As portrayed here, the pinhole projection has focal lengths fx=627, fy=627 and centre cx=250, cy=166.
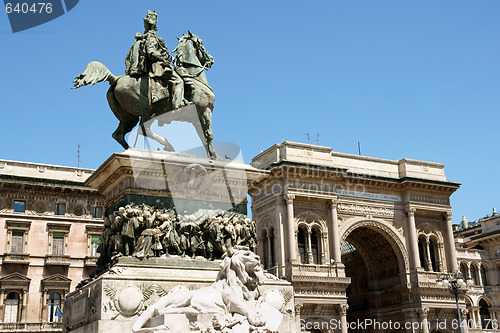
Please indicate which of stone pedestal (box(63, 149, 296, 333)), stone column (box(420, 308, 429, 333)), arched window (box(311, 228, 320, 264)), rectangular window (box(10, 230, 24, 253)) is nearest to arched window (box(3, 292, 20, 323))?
rectangular window (box(10, 230, 24, 253))

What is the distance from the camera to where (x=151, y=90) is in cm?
1100

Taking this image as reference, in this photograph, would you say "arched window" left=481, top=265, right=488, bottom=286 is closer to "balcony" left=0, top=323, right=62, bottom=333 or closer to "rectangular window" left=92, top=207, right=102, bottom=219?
"rectangular window" left=92, top=207, right=102, bottom=219

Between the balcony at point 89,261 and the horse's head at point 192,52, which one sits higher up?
the balcony at point 89,261

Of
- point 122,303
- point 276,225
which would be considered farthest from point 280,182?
point 122,303

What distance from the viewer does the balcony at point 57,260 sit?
137ft

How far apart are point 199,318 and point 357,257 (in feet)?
147

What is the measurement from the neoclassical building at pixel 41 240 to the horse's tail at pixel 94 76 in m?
33.1

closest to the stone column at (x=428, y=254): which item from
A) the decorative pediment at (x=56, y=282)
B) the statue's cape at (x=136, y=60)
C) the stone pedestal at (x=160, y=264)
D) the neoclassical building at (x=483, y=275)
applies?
the neoclassical building at (x=483, y=275)

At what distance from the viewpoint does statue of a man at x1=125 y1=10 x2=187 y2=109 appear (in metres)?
11.0

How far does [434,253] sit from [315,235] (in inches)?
412

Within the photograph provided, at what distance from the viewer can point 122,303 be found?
8.98 meters

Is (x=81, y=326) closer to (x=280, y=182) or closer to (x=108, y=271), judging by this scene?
(x=108, y=271)

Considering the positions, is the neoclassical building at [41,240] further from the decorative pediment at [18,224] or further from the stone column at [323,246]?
the stone column at [323,246]

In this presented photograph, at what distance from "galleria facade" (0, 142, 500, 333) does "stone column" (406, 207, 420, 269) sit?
2.9 inches
